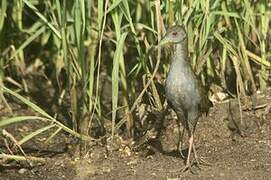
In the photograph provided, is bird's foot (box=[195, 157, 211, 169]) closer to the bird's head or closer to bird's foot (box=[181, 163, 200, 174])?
bird's foot (box=[181, 163, 200, 174])

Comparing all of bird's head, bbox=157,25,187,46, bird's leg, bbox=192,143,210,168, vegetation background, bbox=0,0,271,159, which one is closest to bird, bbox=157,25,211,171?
bird's head, bbox=157,25,187,46

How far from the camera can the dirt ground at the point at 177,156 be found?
362 centimetres

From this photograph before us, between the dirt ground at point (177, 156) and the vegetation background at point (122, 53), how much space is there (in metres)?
0.12

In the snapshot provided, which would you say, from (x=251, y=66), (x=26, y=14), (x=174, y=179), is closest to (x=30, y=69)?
(x=26, y=14)

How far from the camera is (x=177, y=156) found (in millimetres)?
3826

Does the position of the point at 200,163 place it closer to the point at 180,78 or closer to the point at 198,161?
the point at 198,161

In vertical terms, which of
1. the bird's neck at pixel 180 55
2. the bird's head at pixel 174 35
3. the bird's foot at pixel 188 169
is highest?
the bird's head at pixel 174 35

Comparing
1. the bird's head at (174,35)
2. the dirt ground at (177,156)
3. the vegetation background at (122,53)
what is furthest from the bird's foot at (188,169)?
the bird's head at (174,35)

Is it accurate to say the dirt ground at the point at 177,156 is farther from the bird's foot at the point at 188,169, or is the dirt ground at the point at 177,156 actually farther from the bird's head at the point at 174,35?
the bird's head at the point at 174,35

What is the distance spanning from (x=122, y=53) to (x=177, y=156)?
620 millimetres

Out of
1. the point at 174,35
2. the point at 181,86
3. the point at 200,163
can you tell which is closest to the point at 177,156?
the point at 200,163

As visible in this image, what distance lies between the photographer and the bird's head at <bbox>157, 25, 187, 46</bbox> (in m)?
3.41

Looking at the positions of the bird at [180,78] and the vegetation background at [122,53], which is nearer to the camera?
the bird at [180,78]

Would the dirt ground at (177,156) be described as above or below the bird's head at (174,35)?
below
